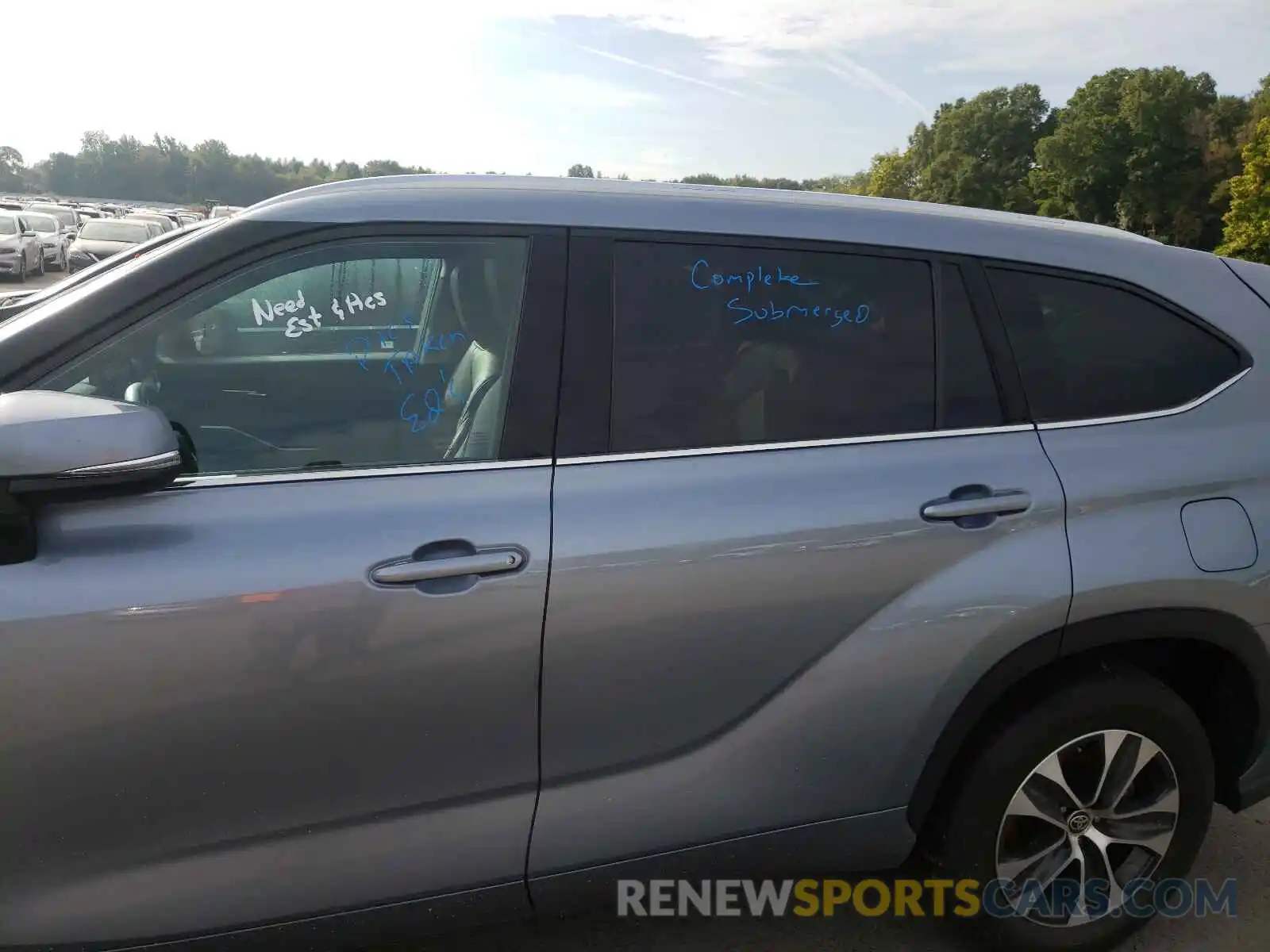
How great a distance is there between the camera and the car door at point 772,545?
1.96m

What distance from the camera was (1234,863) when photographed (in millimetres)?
2984

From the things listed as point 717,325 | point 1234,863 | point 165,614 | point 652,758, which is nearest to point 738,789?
point 652,758

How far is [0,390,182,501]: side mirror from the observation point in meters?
1.59

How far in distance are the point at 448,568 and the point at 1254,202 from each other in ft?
204

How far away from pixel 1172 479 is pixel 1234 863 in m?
1.47

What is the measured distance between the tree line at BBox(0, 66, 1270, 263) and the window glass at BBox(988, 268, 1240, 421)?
108 ft

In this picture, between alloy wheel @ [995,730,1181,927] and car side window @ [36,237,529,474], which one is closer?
car side window @ [36,237,529,474]

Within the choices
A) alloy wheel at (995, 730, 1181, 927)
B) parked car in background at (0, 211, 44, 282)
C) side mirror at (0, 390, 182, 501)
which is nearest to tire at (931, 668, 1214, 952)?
alloy wheel at (995, 730, 1181, 927)

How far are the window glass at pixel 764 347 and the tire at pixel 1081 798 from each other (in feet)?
2.57

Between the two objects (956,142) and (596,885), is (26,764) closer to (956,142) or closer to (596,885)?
(596,885)

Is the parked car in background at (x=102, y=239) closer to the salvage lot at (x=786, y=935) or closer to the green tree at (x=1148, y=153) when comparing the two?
the salvage lot at (x=786, y=935)

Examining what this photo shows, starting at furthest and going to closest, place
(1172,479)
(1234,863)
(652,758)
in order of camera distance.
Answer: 1. (1234,863)
2. (1172,479)
3. (652,758)

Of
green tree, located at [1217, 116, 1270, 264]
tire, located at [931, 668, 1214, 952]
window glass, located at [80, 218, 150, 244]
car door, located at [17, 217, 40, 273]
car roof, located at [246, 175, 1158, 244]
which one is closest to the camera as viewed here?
car roof, located at [246, 175, 1158, 244]

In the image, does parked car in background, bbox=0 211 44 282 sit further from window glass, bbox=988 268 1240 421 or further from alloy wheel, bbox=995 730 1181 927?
alloy wheel, bbox=995 730 1181 927
